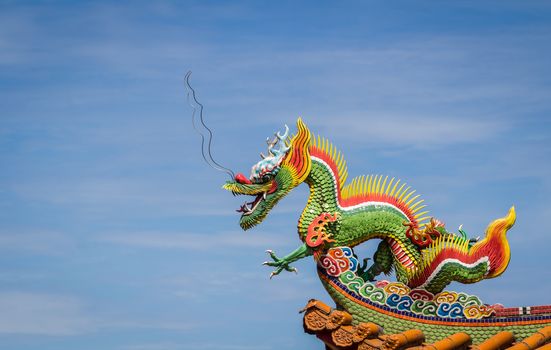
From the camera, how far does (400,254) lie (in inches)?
765

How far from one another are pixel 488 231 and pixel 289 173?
3002mm

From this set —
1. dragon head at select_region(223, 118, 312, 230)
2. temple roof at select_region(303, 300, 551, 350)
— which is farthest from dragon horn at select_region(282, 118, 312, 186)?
temple roof at select_region(303, 300, 551, 350)

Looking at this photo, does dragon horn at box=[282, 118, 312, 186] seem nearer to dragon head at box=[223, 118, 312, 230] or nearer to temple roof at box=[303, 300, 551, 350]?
dragon head at box=[223, 118, 312, 230]

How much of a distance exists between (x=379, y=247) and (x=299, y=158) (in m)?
1.82

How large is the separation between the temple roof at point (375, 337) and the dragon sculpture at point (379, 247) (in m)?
0.23

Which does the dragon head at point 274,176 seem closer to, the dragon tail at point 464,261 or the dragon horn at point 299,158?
the dragon horn at point 299,158

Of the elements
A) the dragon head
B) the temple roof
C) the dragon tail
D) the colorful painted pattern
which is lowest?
the temple roof

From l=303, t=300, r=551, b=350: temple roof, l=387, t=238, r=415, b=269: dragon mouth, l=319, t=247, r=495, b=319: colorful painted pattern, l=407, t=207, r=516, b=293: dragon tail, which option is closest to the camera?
l=303, t=300, r=551, b=350: temple roof

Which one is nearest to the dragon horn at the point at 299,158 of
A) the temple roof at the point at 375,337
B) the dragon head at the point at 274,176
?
the dragon head at the point at 274,176

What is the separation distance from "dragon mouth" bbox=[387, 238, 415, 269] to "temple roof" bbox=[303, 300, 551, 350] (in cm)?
115

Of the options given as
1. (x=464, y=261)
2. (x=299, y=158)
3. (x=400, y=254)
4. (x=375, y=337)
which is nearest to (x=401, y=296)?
(x=400, y=254)

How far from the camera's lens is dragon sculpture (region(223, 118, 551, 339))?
61.6 feet

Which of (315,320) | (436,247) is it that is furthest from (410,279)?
(315,320)

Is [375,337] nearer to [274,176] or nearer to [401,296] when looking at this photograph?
[401,296]
